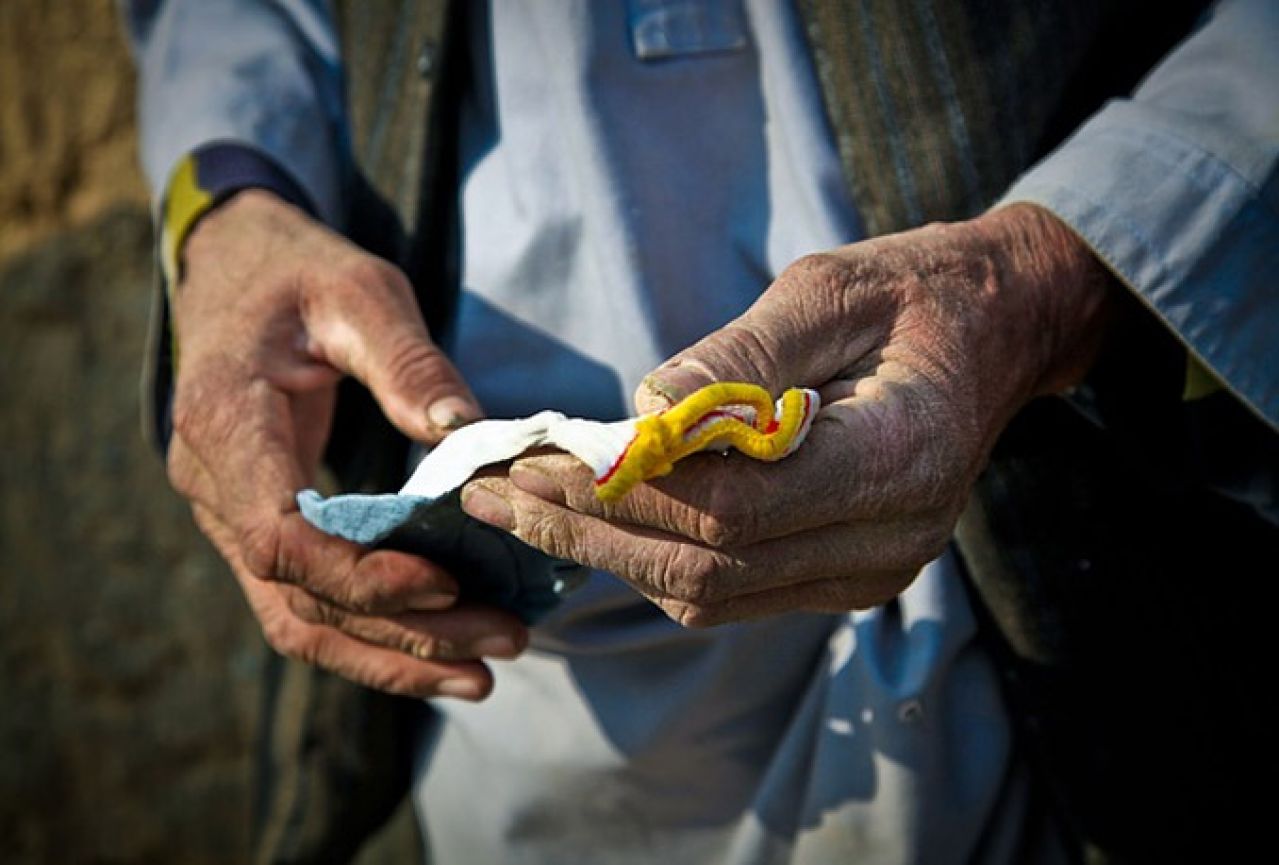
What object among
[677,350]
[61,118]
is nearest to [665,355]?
[677,350]

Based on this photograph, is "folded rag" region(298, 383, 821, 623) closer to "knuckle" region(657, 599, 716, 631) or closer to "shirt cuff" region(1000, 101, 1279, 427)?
"knuckle" region(657, 599, 716, 631)

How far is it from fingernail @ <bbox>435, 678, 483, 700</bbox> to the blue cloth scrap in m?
0.08

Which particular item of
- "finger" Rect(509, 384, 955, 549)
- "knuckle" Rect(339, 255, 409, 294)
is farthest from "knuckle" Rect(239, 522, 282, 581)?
"finger" Rect(509, 384, 955, 549)

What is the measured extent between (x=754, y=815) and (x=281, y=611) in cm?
48

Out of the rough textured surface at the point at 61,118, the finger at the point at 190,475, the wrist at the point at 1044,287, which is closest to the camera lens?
the wrist at the point at 1044,287

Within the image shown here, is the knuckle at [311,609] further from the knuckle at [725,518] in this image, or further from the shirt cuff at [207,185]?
the knuckle at [725,518]

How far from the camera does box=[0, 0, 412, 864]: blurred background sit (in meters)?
1.90

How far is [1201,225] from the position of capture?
95cm

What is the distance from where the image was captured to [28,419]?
6.53 ft

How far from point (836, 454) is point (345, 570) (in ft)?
1.47

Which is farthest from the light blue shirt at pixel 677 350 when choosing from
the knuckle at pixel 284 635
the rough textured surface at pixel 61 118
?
the rough textured surface at pixel 61 118

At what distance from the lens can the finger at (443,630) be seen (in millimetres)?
1045

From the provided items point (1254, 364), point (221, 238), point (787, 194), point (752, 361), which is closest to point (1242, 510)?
point (1254, 364)

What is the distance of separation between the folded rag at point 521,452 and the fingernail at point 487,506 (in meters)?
0.01
